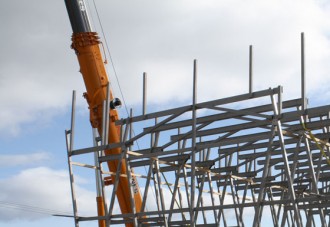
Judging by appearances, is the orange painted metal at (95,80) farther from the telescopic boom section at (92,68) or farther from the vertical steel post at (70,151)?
the vertical steel post at (70,151)

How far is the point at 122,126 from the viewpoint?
1939 centimetres

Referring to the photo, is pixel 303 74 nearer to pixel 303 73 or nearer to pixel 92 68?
pixel 303 73

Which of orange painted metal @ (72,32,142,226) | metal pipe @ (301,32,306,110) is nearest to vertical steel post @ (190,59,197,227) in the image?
metal pipe @ (301,32,306,110)

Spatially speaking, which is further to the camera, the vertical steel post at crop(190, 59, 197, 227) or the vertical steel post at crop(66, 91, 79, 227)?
the vertical steel post at crop(66, 91, 79, 227)

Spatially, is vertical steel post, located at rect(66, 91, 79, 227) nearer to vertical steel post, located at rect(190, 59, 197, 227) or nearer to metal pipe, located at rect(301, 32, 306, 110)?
vertical steel post, located at rect(190, 59, 197, 227)

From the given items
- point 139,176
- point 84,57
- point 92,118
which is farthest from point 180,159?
point 84,57

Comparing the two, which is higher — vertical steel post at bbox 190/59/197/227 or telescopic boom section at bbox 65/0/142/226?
telescopic boom section at bbox 65/0/142/226

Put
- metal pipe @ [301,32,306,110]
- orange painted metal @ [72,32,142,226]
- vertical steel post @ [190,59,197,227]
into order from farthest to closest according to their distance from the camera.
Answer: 1. orange painted metal @ [72,32,142,226]
2. vertical steel post @ [190,59,197,227]
3. metal pipe @ [301,32,306,110]

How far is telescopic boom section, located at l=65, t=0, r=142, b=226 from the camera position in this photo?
20.7 meters

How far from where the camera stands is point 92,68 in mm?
20828

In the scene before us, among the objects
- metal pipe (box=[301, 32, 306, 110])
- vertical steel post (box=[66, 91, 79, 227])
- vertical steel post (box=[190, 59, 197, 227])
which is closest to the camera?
metal pipe (box=[301, 32, 306, 110])

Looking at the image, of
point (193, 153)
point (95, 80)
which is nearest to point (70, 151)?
point (95, 80)

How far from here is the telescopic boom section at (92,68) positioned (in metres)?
20.7

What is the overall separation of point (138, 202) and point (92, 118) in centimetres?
308
